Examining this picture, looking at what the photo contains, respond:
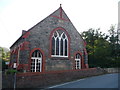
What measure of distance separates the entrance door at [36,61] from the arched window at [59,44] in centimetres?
222

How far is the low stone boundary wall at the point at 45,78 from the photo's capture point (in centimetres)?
1147

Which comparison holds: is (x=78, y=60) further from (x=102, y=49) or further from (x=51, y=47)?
(x=102, y=49)

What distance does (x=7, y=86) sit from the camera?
11.0 m

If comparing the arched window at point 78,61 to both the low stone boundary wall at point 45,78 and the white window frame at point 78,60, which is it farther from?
the low stone boundary wall at point 45,78

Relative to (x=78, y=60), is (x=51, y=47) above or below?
above

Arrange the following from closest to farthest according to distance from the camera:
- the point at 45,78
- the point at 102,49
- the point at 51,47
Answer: the point at 45,78 → the point at 51,47 → the point at 102,49

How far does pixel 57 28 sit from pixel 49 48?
371 cm

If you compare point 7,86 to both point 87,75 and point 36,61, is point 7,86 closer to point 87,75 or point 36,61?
point 36,61

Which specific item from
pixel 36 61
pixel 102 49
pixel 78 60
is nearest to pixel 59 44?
pixel 36 61

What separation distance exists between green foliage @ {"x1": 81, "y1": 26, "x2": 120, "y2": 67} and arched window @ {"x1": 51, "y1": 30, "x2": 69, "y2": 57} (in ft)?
33.4

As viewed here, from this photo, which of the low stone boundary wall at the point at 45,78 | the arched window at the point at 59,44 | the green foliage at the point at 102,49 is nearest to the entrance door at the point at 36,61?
the arched window at the point at 59,44

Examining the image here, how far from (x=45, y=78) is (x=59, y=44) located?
7797mm

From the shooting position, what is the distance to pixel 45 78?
13.1 meters

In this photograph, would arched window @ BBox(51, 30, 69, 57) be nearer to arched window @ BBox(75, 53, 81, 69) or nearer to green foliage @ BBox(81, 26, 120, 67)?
arched window @ BBox(75, 53, 81, 69)
